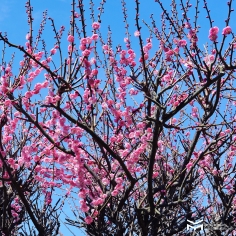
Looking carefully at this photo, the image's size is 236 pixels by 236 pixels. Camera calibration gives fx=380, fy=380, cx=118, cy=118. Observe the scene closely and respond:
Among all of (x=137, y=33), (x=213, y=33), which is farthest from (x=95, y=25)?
(x=213, y=33)

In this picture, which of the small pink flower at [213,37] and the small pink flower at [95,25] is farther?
the small pink flower at [95,25]

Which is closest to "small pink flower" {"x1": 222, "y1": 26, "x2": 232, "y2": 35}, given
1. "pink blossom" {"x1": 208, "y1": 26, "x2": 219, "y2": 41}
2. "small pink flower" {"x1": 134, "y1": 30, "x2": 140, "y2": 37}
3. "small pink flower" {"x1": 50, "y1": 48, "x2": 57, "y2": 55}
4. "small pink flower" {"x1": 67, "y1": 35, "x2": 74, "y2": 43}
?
"pink blossom" {"x1": 208, "y1": 26, "x2": 219, "y2": 41}

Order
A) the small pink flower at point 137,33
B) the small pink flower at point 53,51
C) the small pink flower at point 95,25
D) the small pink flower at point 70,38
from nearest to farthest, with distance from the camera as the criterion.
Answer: the small pink flower at point 137,33 < the small pink flower at point 70,38 < the small pink flower at point 95,25 < the small pink flower at point 53,51

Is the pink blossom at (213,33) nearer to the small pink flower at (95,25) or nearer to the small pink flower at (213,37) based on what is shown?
the small pink flower at (213,37)

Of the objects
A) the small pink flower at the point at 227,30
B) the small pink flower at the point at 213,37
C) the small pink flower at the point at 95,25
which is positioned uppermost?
the small pink flower at the point at 95,25

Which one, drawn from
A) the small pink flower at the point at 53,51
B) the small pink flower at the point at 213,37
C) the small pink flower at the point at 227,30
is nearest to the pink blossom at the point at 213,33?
the small pink flower at the point at 213,37

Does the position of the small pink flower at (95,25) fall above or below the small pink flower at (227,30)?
above

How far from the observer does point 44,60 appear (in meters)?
6.22

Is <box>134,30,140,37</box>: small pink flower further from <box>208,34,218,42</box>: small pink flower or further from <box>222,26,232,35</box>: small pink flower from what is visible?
<box>222,26,232,35</box>: small pink flower

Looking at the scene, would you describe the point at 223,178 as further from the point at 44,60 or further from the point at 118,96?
the point at 44,60

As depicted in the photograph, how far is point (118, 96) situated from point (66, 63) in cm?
140

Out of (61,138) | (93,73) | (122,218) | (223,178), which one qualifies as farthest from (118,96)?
(223,178)

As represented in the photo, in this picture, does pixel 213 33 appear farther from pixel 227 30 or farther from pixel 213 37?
pixel 227 30

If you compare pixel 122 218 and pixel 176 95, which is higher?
pixel 176 95
